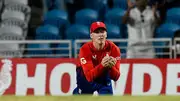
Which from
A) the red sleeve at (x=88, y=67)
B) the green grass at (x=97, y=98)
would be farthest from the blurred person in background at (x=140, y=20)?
the green grass at (x=97, y=98)

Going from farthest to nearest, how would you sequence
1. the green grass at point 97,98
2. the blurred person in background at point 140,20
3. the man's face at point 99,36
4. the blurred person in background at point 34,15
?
the blurred person in background at point 34,15 → the blurred person in background at point 140,20 → the man's face at point 99,36 → the green grass at point 97,98

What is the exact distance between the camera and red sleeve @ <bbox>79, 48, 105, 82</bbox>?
793 cm

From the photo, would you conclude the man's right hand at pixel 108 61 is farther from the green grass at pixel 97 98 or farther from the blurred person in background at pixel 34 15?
the blurred person in background at pixel 34 15

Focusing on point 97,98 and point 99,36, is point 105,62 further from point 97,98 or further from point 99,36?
point 97,98

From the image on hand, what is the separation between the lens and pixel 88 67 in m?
8.10

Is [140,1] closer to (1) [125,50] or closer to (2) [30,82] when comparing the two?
(1) [125,50]

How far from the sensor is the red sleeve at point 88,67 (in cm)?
793

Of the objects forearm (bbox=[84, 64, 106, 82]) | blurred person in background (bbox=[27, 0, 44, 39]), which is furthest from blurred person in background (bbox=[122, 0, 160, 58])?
forearm (bbox=[84, 64, 106, 82])

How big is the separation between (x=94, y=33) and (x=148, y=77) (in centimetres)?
355

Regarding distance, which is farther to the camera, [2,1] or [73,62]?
[2,1]

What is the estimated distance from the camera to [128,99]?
13.3ft

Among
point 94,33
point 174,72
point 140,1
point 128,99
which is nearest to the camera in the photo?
point 128,99

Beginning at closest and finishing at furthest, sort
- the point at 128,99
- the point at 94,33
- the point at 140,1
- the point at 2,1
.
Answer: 1. the point at 128,99
2. the point at 94,33
3. the point at 140,1
4. the point at 2,1

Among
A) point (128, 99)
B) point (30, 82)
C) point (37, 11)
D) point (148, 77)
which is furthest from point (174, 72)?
point (128, 99)
